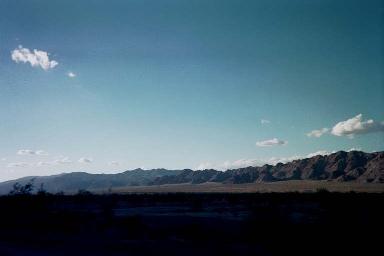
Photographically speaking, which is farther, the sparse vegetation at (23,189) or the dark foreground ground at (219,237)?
the sparse vegetation at (23,189)

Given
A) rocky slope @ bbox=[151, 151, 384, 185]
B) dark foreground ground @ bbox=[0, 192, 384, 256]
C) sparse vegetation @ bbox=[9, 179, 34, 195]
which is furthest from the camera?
rocky slope @ bbox=[151, 151, 384, 185]

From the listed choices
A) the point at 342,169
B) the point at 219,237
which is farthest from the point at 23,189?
the point at 342,169

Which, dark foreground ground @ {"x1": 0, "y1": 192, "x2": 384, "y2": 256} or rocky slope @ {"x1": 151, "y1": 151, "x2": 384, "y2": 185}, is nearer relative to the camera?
dark foreground ground @ {"x1": 0, "y1": 192, "x2": 384, "y2": 256}

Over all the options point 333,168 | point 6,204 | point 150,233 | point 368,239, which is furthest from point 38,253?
point 333,168

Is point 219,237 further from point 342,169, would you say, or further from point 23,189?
point 342,169

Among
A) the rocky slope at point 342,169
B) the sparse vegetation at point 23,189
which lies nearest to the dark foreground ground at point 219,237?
the sparse vegetation at point 23,189

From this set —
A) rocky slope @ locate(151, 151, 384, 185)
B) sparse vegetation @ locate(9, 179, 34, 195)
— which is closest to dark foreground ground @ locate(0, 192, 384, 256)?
sparse vegetation @ locate(9, 179, 34, 195)

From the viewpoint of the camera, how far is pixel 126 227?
26.2m

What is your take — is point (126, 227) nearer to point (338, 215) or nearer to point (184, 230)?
point (184, 230)

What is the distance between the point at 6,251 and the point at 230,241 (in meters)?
9.60

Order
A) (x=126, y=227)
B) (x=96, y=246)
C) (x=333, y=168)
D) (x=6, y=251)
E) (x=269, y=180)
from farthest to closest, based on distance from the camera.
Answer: (x=269, y=180)
(x=333, y=168)
(x=126, y=227)
(x=96, y=246)
(x=6, y=251)

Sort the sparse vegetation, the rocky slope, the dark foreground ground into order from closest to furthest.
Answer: the dark foreground ground < the sparse vegetation < the rocky slope

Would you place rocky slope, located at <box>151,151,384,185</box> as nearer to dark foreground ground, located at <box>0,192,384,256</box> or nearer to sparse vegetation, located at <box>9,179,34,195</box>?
sparse vegetation, located at <box>9,179,34,195</box>

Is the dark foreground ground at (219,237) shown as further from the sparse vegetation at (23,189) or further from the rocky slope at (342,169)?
the rocky slope at (342,169)
